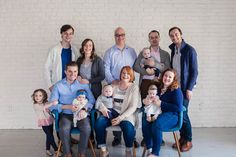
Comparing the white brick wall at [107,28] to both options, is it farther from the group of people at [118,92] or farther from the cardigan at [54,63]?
the group of people at [118,92]

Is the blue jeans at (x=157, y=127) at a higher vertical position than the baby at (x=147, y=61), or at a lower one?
lower

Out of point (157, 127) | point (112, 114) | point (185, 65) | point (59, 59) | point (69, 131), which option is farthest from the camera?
point (59, 59)

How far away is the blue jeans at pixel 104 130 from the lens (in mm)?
3463

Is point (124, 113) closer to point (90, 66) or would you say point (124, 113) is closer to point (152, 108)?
point (152, 108)

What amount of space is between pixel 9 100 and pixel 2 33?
1.03 metres

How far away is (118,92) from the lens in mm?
3652

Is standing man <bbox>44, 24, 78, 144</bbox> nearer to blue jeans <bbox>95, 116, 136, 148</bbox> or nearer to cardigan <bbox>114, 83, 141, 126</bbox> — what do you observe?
blue jeans <bbox>95, 116, 136, 148</bbox>

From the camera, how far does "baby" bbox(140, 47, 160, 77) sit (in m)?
3.84

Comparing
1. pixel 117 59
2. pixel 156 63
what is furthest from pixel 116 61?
pixel 156 63

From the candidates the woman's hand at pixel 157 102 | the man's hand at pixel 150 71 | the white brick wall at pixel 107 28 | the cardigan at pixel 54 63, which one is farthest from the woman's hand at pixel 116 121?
the white brick wall at pixel 107 28

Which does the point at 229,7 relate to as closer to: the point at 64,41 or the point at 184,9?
the point at 184,9

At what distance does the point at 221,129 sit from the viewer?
4805 mm

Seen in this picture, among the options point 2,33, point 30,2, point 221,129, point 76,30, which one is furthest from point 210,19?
point 2,33

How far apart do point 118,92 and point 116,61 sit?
0.51 m
